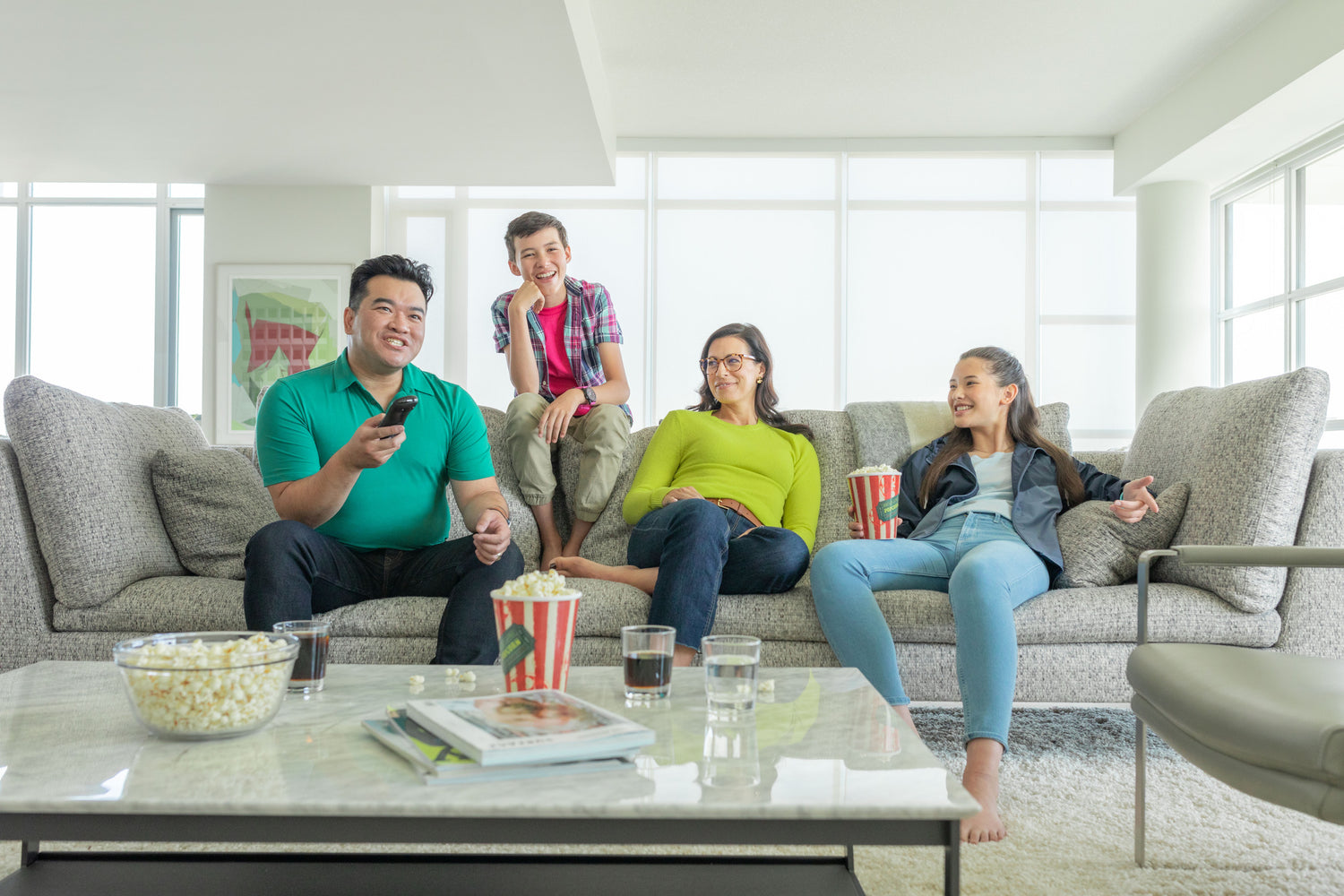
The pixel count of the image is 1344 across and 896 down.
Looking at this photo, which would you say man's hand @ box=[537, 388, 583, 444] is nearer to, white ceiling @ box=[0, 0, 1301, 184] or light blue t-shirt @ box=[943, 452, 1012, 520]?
light blue t-shirt @ box=[943, 452, 1012, 520]

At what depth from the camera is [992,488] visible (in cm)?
238

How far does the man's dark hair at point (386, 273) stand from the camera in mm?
2115

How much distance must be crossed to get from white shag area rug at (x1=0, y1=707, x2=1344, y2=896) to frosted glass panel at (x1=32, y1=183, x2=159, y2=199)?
7045 millimetres

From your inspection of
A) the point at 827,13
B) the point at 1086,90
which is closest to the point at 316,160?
the point at 827,13

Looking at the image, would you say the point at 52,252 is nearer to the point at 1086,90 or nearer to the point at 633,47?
the point at 633,47

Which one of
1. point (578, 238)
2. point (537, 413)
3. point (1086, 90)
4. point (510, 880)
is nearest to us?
point (510, 880)

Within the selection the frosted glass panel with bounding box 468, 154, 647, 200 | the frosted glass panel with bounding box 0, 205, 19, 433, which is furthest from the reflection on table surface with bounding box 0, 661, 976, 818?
the frosted glass panel with bounding box 0, 205, 19, 433

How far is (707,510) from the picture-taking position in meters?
2.11

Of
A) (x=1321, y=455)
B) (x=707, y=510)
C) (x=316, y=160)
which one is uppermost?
(x=316, y=160)

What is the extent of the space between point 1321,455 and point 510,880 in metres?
1.98

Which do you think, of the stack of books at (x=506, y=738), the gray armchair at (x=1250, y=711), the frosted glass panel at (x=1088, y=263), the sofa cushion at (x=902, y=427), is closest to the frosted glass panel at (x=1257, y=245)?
the frosted glass panel at (x=1088, y=263)

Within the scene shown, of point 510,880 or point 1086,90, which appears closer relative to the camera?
point 510,880

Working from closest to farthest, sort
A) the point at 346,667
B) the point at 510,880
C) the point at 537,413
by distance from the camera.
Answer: the point at 510,880
the point at 346,667
the point at 537,413

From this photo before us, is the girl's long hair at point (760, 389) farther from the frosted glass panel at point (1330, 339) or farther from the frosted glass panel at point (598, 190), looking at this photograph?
the frosted glass panel at point (598, 190)
